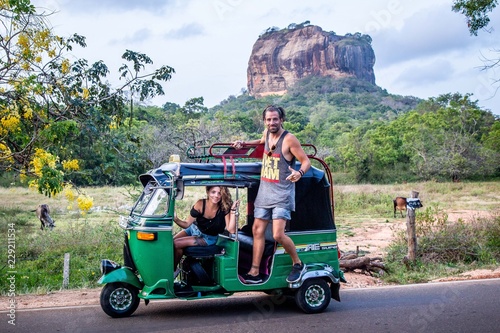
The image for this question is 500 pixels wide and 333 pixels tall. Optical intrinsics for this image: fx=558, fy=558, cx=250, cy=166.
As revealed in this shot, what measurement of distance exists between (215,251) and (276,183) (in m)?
1.23

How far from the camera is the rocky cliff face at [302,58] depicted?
137000 mm

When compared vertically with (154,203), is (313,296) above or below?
below

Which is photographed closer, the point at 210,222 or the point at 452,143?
the point at 210,222

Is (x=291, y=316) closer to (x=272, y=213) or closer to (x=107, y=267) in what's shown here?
(x=272, y=213)

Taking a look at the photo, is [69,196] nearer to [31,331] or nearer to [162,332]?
[31,331]

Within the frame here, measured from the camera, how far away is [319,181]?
7.63 meters

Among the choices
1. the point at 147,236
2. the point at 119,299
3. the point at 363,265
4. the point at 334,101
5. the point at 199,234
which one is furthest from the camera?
the point at 334,101

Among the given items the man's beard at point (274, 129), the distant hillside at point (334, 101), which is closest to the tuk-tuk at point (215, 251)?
the man's beard at point (274, 129)

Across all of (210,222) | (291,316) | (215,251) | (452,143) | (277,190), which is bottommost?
(291,316)

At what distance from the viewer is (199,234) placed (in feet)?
24.5

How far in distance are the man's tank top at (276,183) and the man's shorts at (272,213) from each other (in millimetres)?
47

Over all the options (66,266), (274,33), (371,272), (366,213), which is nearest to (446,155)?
(366,213)

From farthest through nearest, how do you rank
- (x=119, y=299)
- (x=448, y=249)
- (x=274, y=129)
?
(x=448, y=249) < (x=274, y=129) < (x=119, y=299)

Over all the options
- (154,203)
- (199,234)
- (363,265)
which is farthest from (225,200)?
(363,265)
